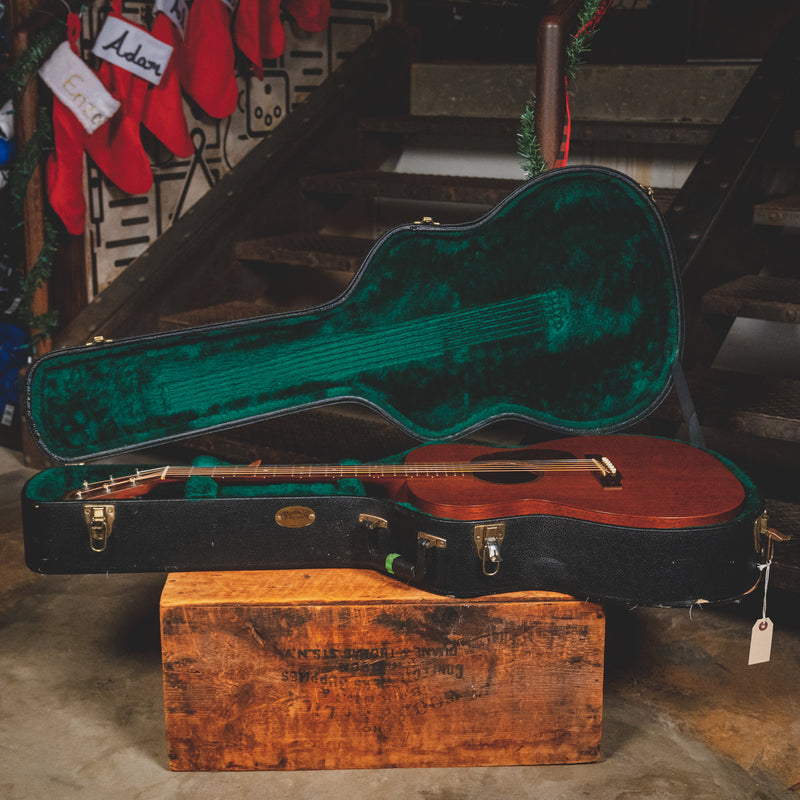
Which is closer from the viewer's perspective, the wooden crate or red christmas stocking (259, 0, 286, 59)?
the wooden crate

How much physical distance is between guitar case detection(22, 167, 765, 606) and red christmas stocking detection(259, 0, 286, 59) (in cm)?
145

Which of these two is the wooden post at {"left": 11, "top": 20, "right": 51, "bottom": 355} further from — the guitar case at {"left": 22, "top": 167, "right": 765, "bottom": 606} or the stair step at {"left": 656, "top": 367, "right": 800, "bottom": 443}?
the stair step at {"left": 656, "top": 367, "right": 800, "bottom": 443}

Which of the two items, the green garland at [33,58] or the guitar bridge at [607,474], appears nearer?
the guitar bridge at [607,474]

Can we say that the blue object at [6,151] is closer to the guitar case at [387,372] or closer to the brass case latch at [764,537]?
the guitar case at [387,372]

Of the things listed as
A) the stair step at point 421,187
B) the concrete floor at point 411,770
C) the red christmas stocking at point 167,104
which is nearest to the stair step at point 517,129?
the stair step at point 421,187

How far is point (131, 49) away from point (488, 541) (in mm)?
1870

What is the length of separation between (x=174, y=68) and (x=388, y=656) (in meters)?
1.94

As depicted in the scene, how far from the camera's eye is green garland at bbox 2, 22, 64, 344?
2.69 metres

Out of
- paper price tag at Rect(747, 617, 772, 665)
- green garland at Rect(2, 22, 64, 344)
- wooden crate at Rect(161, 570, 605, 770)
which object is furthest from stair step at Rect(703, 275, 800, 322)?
green garland at Rect(2, 22, 64, 344)

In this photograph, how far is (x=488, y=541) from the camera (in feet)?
5.28

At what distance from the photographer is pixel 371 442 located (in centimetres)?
253

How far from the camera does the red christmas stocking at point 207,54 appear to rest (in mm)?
2855

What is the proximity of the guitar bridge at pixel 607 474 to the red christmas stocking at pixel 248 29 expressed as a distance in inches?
71.8

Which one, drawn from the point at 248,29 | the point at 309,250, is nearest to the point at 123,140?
the point at 248,29
